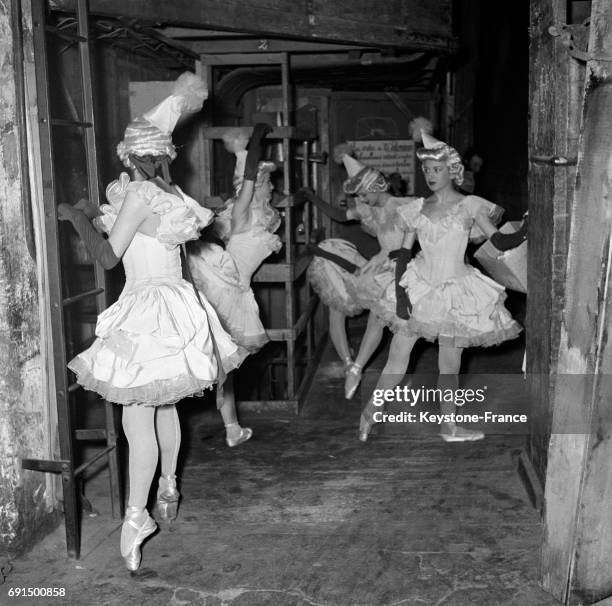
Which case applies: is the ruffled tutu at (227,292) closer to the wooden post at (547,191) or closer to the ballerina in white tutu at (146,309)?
the ballerina in white tutu at (146,309)

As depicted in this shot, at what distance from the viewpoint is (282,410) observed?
6688 mm

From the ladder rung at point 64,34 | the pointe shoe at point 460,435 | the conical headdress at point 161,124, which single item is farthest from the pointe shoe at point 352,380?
the ladder rung at point 64,34

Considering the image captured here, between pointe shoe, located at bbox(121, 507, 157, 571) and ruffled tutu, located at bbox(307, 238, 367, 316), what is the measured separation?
12.9 feet

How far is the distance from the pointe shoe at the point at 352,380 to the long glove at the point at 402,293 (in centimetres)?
135

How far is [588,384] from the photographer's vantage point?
3.53 meters

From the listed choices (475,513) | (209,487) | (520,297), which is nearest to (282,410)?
(209,487)

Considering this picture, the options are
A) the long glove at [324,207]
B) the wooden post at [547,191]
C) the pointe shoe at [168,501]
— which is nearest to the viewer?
the wooden post at [547,191]

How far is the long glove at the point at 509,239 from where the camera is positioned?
535 cm

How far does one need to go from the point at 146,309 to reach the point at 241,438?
7.23 feet

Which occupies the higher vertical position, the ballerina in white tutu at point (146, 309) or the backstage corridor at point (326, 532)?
the ballerina in white tutu at point (146, 309)

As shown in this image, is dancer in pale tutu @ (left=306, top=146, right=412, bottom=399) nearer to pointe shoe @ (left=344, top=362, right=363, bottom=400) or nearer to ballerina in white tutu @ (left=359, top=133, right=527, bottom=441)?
pointe shoe @ (left=344, top=362, right=363, bottom=400)

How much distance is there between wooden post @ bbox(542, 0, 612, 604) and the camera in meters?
3.44

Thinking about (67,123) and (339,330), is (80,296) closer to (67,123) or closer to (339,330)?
(67,123)

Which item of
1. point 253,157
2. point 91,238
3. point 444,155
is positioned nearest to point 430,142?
point 444,155
